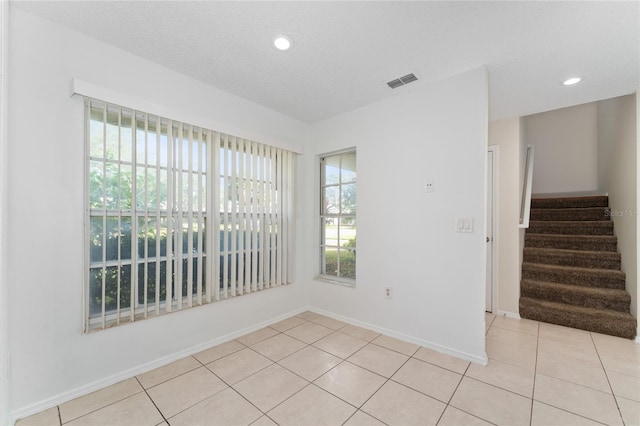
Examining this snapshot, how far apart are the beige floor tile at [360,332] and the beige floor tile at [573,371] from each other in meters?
1.35

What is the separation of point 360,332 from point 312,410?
4.19 ft

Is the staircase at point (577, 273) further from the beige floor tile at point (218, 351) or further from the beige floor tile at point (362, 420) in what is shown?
the beige floor tile at point (218, 351)

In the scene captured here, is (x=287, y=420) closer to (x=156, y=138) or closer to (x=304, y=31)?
(x=156, y=138)

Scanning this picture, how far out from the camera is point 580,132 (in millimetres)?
4734

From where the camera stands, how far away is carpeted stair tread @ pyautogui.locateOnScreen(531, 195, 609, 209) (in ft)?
13.4

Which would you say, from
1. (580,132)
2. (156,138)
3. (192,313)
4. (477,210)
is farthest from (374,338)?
(580,132)

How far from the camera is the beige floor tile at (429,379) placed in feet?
6.06

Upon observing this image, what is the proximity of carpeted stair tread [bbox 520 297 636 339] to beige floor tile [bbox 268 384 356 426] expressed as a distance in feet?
9.00

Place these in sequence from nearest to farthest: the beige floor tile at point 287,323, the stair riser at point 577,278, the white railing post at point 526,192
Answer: the beige floor tile at point 287,323 → the stair riser at point 577,278 → the white railing post at point 526,192

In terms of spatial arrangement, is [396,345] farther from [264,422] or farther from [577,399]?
[264,422]

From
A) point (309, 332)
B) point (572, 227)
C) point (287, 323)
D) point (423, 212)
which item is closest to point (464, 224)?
point (423, 212)

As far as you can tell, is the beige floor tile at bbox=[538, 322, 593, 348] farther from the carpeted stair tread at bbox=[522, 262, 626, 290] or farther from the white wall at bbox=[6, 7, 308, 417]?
the white wall at bbox=[6, 7, 308, 417]

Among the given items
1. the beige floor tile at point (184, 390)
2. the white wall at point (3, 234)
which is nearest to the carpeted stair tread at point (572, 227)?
the beige floor tile at point (184, 390)

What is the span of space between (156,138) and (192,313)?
60.8 inches
